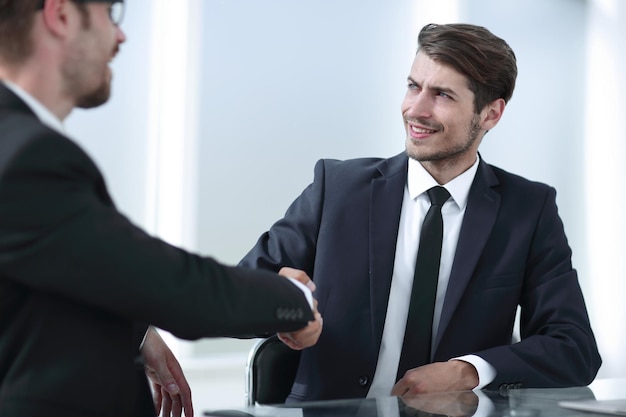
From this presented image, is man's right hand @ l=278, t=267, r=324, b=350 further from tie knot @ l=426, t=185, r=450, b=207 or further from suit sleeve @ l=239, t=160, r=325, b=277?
tie knot @ l=426, t=185, r=450, b=207

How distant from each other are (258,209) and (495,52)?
2.36 meters

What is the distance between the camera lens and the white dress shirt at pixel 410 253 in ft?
7.61

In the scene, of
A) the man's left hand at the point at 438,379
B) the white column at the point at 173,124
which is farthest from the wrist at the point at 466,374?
the white column at the point at 173,124

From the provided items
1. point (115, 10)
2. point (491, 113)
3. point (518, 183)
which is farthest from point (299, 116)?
point (115, 10)

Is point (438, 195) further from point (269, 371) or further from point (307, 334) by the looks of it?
point (307, 334)

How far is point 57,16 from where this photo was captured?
1.42 meters

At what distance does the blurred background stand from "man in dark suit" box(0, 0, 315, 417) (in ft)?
9.17

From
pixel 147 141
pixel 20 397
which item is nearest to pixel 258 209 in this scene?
pixel 147 141

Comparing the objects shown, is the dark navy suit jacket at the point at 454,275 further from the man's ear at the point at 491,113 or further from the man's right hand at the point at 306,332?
the man's right hand at the point at 306,332

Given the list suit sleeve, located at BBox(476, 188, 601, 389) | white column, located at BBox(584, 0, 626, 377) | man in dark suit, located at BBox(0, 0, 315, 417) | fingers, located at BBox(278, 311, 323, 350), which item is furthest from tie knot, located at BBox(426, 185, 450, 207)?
white column, located at BBox(584, 0, 626, 377)

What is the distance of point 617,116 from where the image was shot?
5688mm

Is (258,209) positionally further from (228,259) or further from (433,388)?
(433,388)

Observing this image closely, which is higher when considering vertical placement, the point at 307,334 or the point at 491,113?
the point at 491,113

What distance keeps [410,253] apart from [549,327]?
423mm
